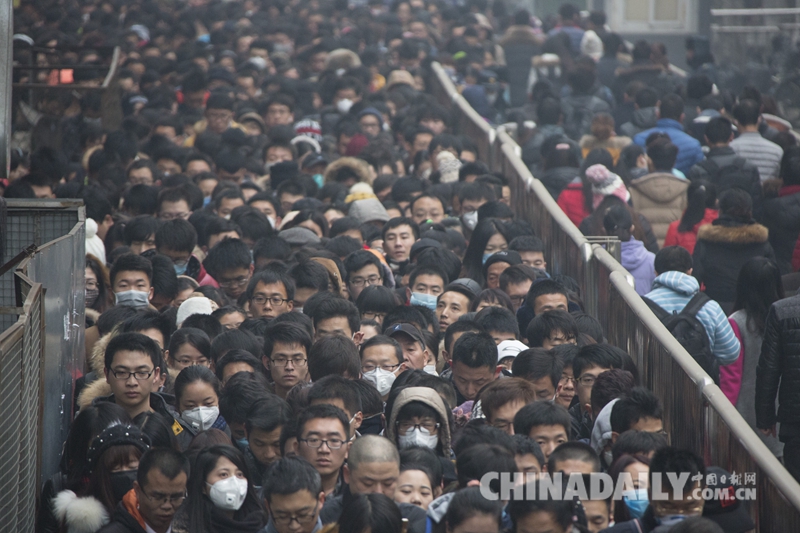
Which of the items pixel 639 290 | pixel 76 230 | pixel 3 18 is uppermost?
pixel 3 18

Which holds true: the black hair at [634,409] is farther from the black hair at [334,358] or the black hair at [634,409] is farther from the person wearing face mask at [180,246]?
the person wearing face mask at [180,246]

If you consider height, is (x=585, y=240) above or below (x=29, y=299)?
below

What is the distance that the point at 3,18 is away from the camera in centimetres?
681

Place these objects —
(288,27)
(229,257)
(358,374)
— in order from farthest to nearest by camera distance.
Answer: (288,27) → (229,257) → (358,374)

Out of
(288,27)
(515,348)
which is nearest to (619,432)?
(515,348)

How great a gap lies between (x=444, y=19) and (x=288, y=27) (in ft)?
13.7

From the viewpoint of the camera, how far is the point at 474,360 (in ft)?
21.6

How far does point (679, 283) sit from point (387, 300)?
6.39ft

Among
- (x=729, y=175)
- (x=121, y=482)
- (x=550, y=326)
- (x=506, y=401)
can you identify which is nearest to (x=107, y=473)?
(x=121, y=482)

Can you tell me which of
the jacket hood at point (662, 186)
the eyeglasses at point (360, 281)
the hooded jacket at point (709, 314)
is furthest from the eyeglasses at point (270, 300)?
the jacket hood at point (662, 186)

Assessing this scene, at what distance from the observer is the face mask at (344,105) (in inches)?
629

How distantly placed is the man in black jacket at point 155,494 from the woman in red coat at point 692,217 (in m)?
5.86

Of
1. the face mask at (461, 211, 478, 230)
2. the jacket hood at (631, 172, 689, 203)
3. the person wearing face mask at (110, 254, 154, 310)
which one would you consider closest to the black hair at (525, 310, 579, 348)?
the person wearing face mask at (110, 254, 154, 310)

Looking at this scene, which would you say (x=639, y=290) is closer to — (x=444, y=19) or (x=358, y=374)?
(x=358, y=374)
